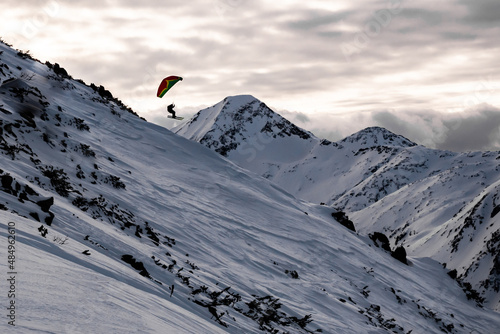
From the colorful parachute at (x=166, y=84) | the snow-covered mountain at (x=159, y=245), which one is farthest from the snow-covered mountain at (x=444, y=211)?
the colorful parachute at (x=166, y=84)

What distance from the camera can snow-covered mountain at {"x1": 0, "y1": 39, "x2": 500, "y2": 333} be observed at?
5.91 meters

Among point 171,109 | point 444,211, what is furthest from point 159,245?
point 444,211

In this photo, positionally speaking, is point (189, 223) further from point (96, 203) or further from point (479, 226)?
point (479, 226)

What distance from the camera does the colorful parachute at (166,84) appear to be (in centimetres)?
2947

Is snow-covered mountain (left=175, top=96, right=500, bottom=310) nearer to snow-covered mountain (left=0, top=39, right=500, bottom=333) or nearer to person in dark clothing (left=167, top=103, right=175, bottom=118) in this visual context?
snow-covered mountain (left=0, top=39, right=500, bottom=333)

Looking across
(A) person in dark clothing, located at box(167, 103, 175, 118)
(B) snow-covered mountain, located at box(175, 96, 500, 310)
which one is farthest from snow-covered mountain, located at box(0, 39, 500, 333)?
(B) snow-covered mountain, located at box(175, 96, 500, 310)

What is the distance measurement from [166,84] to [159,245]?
18.4 m

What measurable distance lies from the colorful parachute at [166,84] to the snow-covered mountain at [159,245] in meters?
3.07

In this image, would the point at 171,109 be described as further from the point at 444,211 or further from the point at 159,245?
the point at 444,211

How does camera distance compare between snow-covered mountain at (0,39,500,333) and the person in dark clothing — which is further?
the person in dark clothing

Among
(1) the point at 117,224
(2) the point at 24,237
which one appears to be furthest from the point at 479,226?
(2) the point at 24,237

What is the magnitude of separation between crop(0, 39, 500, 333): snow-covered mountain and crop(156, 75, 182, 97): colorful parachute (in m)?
3.07

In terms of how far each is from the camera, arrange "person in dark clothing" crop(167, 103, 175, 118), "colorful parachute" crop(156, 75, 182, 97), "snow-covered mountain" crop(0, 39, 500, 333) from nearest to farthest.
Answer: "snow-covered mountain" crop(0, 39, 500, 333) < "person in dark clothing" crop(167, 103, 175, 118) < "colorful parachute" crop(156, 75, 182, 97)

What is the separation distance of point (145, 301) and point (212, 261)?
8082 millimetres
